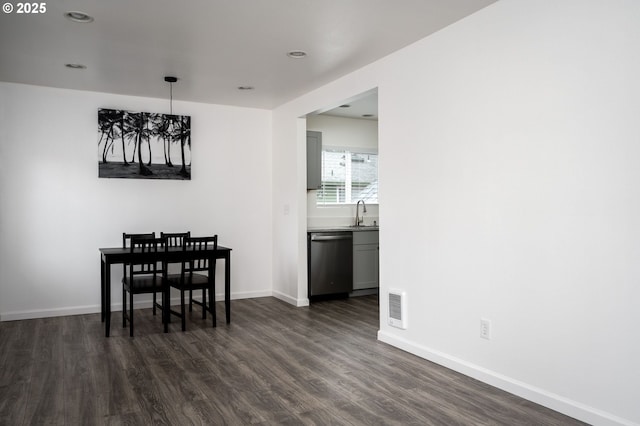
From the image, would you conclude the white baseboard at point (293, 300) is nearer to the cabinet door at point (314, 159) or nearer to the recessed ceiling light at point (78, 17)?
the cabinet door at point (314, 159)

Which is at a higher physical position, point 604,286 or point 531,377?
point 604,286

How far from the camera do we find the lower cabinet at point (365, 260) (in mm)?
6402

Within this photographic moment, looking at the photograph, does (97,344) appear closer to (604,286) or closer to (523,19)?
(604,286)

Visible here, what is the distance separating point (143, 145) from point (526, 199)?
4488 mm

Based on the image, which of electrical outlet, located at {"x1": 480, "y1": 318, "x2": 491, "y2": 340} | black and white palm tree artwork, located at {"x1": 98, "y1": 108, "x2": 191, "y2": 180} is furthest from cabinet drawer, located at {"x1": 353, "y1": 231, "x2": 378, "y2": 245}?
electrical outlet, located at {"x1": 480, "y1": 318, "x2": 491, "y2": 340}

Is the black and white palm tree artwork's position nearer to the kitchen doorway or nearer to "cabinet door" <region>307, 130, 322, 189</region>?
"cabinet door" <region>307, 130, 322, 189</region>

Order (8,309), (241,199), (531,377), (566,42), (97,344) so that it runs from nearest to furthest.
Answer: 1. (566,42)
2. (531,377)
3. (97,344)
4. (8,309)
5. (241,199)

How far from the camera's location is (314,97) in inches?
215

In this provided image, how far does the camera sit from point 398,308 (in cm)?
405

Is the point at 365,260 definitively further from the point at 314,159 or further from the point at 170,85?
the point at 170,85

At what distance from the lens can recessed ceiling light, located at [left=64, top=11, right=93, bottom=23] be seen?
3311mm

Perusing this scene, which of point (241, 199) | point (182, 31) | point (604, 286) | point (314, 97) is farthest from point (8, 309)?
point (604, 286)

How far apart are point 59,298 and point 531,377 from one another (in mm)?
4878

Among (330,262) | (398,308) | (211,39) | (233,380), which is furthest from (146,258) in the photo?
(398,308)
